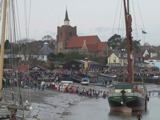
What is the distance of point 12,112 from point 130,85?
1194 inches

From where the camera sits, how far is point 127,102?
5438cm

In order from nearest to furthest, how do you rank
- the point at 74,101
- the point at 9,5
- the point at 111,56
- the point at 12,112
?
1. the point at 12,112
2. the point at 9,5
3. the point at 74,101
4. the point at 111,56

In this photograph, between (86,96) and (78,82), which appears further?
(78,82)

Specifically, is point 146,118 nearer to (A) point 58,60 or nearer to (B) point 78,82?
(B) point 78,82

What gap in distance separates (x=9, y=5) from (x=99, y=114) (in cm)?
2795

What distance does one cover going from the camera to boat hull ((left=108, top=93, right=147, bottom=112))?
54.0 meters

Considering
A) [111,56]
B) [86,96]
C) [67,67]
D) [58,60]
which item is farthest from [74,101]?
[111,56]

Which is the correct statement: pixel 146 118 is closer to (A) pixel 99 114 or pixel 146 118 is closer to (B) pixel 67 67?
(A) pixel 99 114

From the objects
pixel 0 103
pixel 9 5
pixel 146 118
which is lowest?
pixel 146 118

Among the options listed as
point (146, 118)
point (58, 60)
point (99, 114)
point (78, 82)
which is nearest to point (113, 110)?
point (99, 114)

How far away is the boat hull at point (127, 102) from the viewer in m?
54.0

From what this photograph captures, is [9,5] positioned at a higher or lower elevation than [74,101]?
higher

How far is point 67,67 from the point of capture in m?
142

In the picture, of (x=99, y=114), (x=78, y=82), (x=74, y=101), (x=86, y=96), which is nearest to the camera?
(x=99, y=114)
